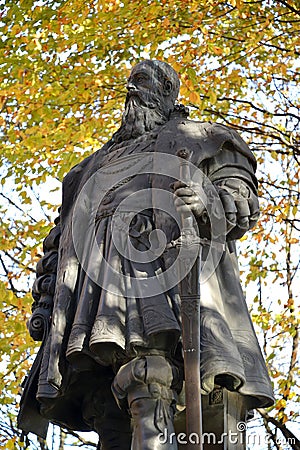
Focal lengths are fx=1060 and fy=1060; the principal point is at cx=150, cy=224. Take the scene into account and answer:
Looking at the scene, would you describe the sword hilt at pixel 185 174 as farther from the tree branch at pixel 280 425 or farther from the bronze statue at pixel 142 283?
the tree branch at pixel 280 425

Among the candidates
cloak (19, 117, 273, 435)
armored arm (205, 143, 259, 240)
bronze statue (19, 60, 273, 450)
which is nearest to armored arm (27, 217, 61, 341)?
bronze statue (19, 60, 273, 450)

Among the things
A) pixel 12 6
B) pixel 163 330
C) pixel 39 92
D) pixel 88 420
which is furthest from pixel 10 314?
pixel 163 330

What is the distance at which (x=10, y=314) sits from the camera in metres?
10.8

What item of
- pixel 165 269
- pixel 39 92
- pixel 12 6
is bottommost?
pixel 165 269

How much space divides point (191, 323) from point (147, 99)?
166 cm

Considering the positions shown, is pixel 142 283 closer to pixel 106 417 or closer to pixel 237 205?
pixel 237 205

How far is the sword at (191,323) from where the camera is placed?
4.77 metres

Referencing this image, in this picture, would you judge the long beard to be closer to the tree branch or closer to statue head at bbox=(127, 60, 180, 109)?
statue head at bbox=(127, 60, 180, 109)

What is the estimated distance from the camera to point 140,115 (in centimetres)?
605

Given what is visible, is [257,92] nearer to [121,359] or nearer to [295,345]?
[295,345]

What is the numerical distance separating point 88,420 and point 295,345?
502 centimetres

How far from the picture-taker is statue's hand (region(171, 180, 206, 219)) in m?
5.21

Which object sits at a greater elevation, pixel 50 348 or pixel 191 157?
pixel 191 157

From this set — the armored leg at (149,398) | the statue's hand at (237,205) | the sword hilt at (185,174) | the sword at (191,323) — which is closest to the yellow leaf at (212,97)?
the statue's hand at (237,205)
